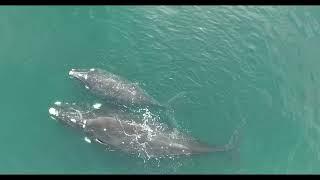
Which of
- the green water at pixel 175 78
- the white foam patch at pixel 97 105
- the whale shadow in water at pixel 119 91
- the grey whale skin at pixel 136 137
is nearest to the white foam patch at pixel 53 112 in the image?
the grey whale skin at pixel 136 137

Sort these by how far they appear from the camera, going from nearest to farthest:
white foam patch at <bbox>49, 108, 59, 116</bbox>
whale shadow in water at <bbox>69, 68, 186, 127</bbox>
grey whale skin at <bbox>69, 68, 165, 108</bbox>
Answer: white foam patch at <bbox>49, 108, 59, 116</bbox> < whale shadow in water at <bbox>69, 68, 186, 127</bbox> < grey whale skin at <bbox>69, 68, 165, 108</bbox>

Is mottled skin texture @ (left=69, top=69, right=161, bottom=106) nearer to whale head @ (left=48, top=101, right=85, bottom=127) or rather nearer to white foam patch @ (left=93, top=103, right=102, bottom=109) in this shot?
white foam patch @ (left=93, top=103, right=102, bottom=109)

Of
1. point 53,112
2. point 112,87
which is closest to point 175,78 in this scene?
point 112,87

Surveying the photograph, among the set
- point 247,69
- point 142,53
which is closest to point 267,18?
point 247,69

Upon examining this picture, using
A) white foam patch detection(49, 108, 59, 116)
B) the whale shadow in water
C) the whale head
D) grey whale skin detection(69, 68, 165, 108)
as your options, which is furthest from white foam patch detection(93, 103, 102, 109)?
white foam patch detection(49, 108, 59, 116)
